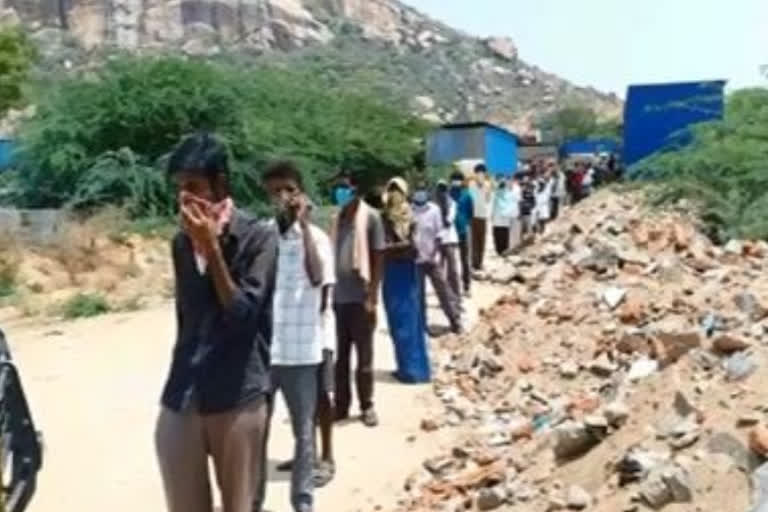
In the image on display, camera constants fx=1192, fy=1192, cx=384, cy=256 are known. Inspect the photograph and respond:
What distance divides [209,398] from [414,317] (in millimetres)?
4746

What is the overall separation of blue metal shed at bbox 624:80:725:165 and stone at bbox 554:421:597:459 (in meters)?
13.5

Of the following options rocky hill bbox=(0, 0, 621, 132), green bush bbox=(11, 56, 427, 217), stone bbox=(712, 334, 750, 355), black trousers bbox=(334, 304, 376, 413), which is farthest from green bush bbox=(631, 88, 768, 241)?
rocky hill bbox=(0, 0, 621, 132)

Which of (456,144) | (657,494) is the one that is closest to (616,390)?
(657,494)

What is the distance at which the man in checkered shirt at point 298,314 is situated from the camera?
5156 millimetres

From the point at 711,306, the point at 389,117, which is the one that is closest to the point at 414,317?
the point at 711,306

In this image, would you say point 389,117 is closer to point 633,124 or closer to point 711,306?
point 633,124

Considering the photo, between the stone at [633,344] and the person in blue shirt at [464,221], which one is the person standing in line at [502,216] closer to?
the person in blue shirt at [464,221]

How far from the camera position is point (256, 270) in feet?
11.8

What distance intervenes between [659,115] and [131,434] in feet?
45.7

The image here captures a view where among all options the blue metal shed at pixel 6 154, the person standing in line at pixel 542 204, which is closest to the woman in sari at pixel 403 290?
the person standing in line at pixel 542 204

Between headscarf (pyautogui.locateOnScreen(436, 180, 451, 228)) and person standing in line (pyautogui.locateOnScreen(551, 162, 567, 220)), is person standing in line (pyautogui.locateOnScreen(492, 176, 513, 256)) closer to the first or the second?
headscarf (pyautogui.locateOnScreen(436, 180, 451, 228))

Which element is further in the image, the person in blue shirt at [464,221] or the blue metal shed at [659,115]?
the blue metal shed at [659,115]

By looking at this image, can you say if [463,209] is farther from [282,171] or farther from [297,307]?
[282,171]

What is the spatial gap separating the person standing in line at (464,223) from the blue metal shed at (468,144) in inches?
1098
